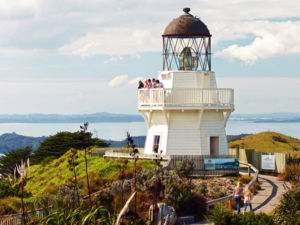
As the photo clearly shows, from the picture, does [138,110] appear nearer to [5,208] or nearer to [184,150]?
[184,150]

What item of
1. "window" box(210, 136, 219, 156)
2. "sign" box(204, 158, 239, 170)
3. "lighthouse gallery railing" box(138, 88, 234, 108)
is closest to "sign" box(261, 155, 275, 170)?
"window" box(210, 136, 219, 156)

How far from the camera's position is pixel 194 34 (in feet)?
108

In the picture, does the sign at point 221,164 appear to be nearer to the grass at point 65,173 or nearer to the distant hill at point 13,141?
the grass at point 65,173

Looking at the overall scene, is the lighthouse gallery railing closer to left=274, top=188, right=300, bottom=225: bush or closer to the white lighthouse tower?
the white lighthouse tower

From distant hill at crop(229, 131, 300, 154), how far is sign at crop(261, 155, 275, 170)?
42.0 feet

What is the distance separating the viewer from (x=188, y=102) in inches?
1276

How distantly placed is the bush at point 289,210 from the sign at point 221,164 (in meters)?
10.1

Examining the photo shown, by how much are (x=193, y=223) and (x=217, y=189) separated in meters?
4.79

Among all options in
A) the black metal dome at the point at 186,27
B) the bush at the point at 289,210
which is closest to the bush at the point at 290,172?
the black metal dome at the point at 186,27

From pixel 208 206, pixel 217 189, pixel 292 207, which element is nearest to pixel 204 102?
pixel 217 189

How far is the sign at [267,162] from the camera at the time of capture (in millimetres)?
36906

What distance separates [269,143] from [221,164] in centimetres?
2070

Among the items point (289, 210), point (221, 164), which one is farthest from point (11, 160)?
point (289, 210)

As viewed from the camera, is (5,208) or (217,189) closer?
(5,208)
